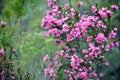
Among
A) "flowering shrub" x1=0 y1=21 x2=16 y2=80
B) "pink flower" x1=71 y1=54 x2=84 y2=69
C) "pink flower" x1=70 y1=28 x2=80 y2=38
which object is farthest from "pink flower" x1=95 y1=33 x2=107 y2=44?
"flowering shrub" x1=0 y1=21 x2=16 y2=80

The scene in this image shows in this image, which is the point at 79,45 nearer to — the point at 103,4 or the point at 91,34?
the point at 91,34

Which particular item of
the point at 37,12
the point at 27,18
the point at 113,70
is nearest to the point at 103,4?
the point at 113,70

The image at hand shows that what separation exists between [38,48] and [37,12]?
357cm

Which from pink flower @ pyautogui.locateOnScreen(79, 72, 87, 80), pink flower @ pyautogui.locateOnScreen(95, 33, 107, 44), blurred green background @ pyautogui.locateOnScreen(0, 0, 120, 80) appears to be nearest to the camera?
pink flower @ pyautogui.locateOnScreen(95, 33, 107, 44)

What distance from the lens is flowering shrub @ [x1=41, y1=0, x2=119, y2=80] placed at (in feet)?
17.8

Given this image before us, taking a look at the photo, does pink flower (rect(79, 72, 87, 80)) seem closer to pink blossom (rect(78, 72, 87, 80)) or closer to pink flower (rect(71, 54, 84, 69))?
pink blossom (rect(78, 72, 87, 80))

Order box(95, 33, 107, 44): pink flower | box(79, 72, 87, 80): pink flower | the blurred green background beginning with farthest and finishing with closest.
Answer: the blurred green background
box(79, 72, 87, 80): pink flower
box(95, 33, 107, 44): pink flower

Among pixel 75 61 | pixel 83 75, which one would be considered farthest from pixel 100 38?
pixel 83 75

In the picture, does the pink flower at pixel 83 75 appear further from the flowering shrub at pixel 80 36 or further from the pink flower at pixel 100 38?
the pink flower at pixel 100 38

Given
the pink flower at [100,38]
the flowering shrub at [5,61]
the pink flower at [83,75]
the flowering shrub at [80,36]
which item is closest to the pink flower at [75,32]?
the flowering shrub at [80,36]

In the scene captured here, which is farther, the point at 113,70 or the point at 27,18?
the point at 27,18

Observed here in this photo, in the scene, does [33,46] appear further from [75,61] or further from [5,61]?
[75,61]

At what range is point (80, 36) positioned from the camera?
5469 millimetres

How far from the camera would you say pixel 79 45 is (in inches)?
231
